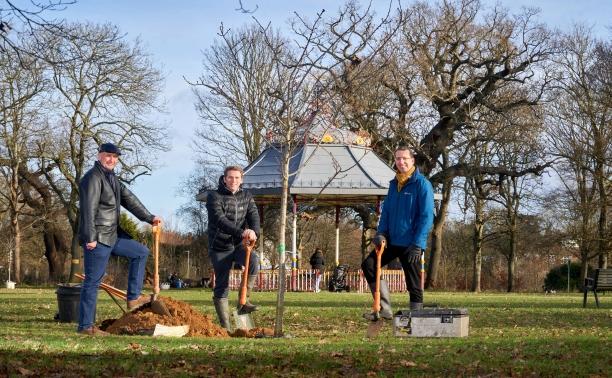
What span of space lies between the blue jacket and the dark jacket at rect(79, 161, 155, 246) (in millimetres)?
3143

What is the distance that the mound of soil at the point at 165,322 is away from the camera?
11.5 meters

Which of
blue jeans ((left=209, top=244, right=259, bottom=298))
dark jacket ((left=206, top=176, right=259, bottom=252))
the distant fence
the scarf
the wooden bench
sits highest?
the scarf

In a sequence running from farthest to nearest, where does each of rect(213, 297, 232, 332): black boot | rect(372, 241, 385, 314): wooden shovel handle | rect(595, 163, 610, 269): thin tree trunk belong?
1. rect(595, 163, 610, 269): thin tree trunk
2. rect(213, 297, 232, 332): black boot
3. rect(372, 241, 385, 314): wooden shovel handle

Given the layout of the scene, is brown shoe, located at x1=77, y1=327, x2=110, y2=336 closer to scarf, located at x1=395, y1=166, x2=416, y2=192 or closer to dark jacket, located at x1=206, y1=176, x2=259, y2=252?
dark jacket, located at x1=206, y1=176, x2=259, y2=252

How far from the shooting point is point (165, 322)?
11.6 metres

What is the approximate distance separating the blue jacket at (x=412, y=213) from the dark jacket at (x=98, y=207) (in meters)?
3.14

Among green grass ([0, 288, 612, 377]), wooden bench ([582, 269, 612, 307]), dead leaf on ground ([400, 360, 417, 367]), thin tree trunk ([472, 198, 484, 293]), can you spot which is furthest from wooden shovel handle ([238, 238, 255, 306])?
thin tree trunk ([472, 198, 484, 293])

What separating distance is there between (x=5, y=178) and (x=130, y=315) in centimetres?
4187

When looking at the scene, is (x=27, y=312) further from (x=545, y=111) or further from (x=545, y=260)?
(x=545, y=260)

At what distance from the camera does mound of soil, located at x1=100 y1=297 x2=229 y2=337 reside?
1149 centimetres

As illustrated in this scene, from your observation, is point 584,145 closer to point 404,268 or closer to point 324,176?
point 324,176

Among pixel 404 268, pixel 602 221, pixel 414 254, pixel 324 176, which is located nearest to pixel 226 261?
pixel 404 268

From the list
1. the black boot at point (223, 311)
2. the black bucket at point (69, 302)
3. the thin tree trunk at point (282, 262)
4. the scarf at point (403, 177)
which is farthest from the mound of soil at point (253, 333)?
the black bucket at point (69, 302)

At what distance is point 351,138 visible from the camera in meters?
35.5
